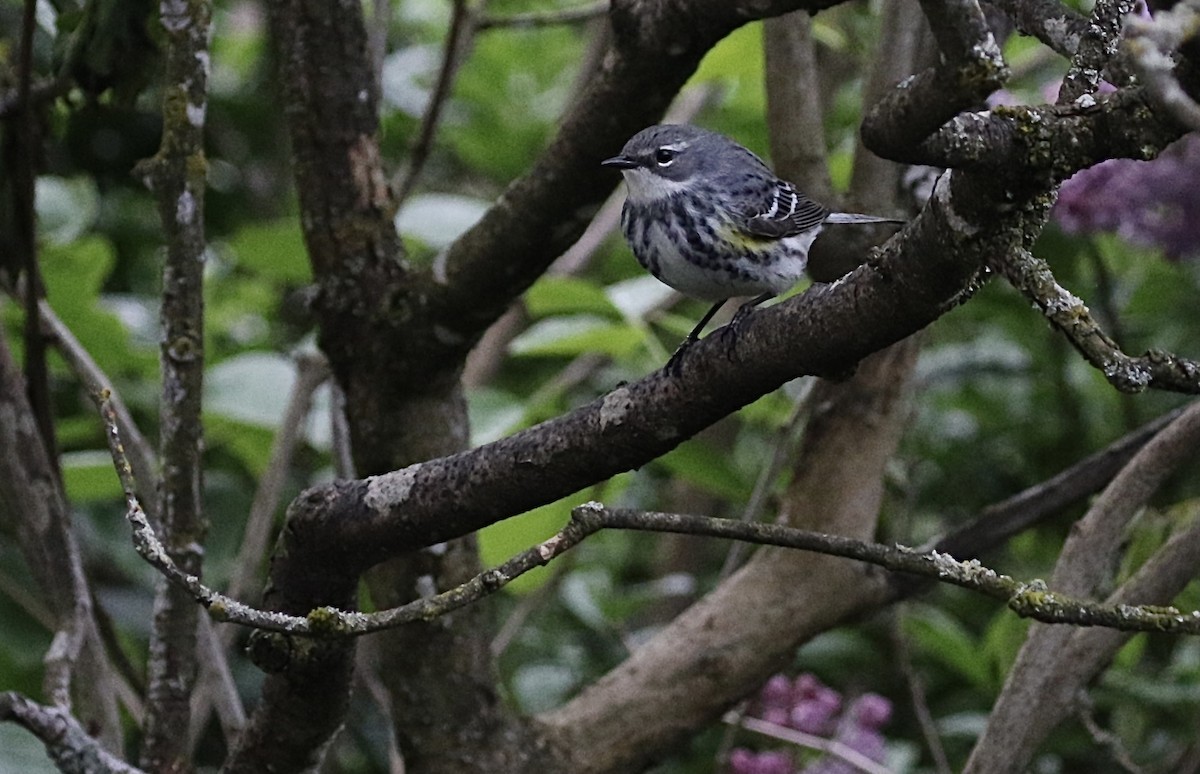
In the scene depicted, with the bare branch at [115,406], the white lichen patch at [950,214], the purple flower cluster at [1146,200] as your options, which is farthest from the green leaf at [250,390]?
the white lichen patch at [950,214]

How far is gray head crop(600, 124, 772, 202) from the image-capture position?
2102mm

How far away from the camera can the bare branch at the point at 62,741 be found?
171 cm

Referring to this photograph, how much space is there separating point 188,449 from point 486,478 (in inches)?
22.3

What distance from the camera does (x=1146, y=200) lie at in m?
2.41

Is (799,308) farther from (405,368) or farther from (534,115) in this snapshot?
(534,115)

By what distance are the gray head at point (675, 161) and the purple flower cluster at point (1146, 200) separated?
21.2 inches

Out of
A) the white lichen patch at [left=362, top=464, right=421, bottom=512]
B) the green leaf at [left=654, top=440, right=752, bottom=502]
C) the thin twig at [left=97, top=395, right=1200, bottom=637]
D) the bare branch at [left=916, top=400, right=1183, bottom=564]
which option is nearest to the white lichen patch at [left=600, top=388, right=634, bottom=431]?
the thin twig at [left=97, top=395, right=1200, bottom=637]

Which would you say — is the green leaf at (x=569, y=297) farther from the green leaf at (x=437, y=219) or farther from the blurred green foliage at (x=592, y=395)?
the green leaf at (x=437, y=219)

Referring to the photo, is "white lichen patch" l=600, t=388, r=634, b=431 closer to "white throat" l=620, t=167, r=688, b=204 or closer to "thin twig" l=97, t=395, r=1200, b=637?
"thin twig" l=97, t=395, r=1200, b=637

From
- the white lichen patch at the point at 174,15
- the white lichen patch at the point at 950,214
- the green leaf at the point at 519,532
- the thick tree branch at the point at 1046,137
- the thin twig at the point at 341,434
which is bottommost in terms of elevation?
the green leaf at the point at 519,532

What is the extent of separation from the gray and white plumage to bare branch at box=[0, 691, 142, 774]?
41.9 inches

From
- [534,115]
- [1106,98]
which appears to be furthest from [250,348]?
[1106,98]

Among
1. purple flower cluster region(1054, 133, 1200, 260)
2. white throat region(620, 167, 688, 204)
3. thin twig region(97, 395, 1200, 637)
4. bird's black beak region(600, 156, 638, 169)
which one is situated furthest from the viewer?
purple flower cluster region(1054, 133, 1200, 260)

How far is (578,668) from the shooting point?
126 inches
